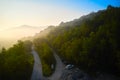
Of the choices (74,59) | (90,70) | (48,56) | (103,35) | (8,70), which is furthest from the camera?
(48,56)

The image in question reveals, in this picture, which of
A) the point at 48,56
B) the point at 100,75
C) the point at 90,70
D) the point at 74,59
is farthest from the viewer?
the point at 48,56

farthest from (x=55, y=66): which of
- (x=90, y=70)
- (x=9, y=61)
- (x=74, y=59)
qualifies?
(x=9, y=61)

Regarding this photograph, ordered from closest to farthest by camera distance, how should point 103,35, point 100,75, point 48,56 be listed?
point 100,75
point 103,35
point 48,56

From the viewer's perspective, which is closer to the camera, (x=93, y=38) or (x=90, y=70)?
(x=90, y=70)

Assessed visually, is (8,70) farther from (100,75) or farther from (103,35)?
(103,35)

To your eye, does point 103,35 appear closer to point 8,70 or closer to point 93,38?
point 93,38

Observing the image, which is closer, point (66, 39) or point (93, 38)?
point (93, 38)

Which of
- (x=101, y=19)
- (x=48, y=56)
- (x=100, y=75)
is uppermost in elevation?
(x=101, y=19)

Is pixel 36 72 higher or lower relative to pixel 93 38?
lower

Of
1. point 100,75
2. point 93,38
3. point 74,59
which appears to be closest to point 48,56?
point 74,59
